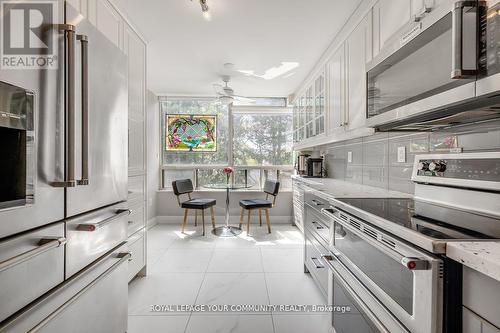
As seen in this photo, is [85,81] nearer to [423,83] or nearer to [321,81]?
[423,83]

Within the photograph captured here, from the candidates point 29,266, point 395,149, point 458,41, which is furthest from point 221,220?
point 458,41

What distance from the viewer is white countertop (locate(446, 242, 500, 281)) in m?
0.56

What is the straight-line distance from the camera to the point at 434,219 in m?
1.00

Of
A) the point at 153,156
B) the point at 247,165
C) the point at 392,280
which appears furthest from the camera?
the point at 247,165

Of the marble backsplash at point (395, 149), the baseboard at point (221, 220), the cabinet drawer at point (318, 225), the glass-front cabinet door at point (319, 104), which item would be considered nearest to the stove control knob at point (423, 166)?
the marble backsplash at point (395, 149)

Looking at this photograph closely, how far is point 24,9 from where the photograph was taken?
0.82 m

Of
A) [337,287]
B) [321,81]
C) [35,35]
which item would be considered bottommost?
[337,287]

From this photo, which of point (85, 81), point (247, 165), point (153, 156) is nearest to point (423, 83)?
point (85, 81)

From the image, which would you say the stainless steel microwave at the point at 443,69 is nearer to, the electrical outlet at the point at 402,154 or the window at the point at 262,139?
the electrical outlet at the point at 402,154

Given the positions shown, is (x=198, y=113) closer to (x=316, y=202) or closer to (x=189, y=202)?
(x=189, y=202)

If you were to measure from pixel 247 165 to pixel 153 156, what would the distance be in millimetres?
1772

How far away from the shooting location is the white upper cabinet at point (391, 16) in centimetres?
140

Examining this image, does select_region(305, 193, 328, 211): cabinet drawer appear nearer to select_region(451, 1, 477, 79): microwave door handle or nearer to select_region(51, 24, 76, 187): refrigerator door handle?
select_region(451, 1, 477, 79): microwave door handle

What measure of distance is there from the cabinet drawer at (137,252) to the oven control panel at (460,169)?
227 centimetres
